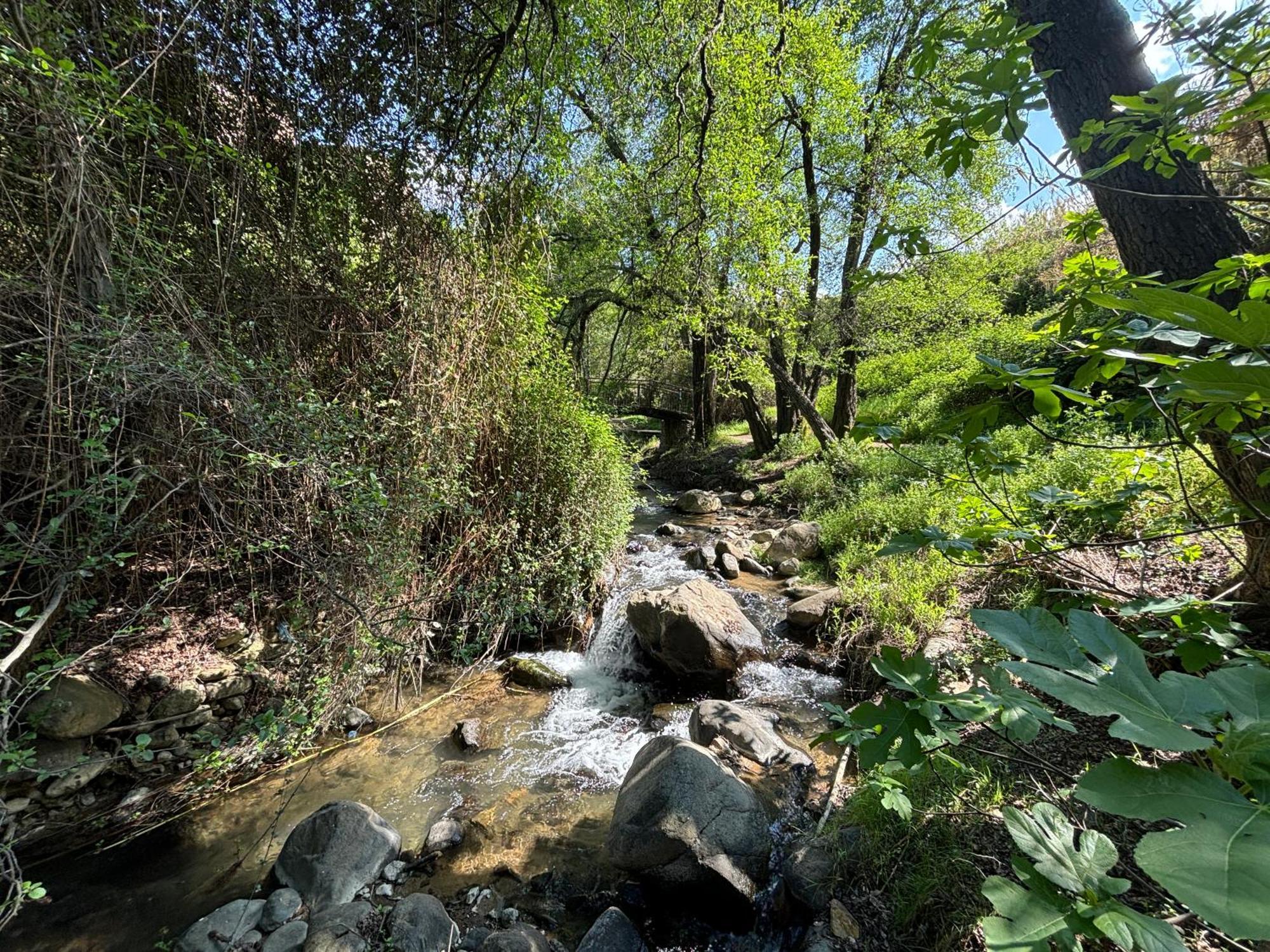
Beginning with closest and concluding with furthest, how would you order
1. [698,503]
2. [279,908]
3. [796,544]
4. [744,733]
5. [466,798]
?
[279,908], [466,798], [744,733], [796,544], [698,503]

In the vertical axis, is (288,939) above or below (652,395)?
below

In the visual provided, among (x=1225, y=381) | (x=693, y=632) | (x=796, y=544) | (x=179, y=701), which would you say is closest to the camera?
(x=1225, y=381)

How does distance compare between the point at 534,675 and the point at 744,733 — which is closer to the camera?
the point at 744,733

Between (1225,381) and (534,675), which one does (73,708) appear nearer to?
(534,675)

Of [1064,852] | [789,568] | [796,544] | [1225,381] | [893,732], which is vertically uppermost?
[1225,381]

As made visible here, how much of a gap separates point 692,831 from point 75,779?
325 cm

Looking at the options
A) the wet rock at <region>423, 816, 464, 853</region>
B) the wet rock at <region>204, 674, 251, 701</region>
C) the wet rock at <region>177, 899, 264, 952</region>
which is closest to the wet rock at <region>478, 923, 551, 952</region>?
the wet rock at <region>423, 816, 464, 853</region>

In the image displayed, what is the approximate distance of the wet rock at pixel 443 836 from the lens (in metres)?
2.93

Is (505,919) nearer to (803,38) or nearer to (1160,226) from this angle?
(1160,226)

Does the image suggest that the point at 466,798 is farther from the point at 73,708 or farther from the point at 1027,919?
the point at 1027,919

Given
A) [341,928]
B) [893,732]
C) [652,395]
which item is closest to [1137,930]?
[893,732]

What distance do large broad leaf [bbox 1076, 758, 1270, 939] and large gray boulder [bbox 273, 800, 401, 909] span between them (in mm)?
3383

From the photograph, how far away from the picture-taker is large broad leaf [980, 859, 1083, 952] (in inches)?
28.3

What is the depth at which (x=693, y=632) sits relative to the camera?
14.8 feet
